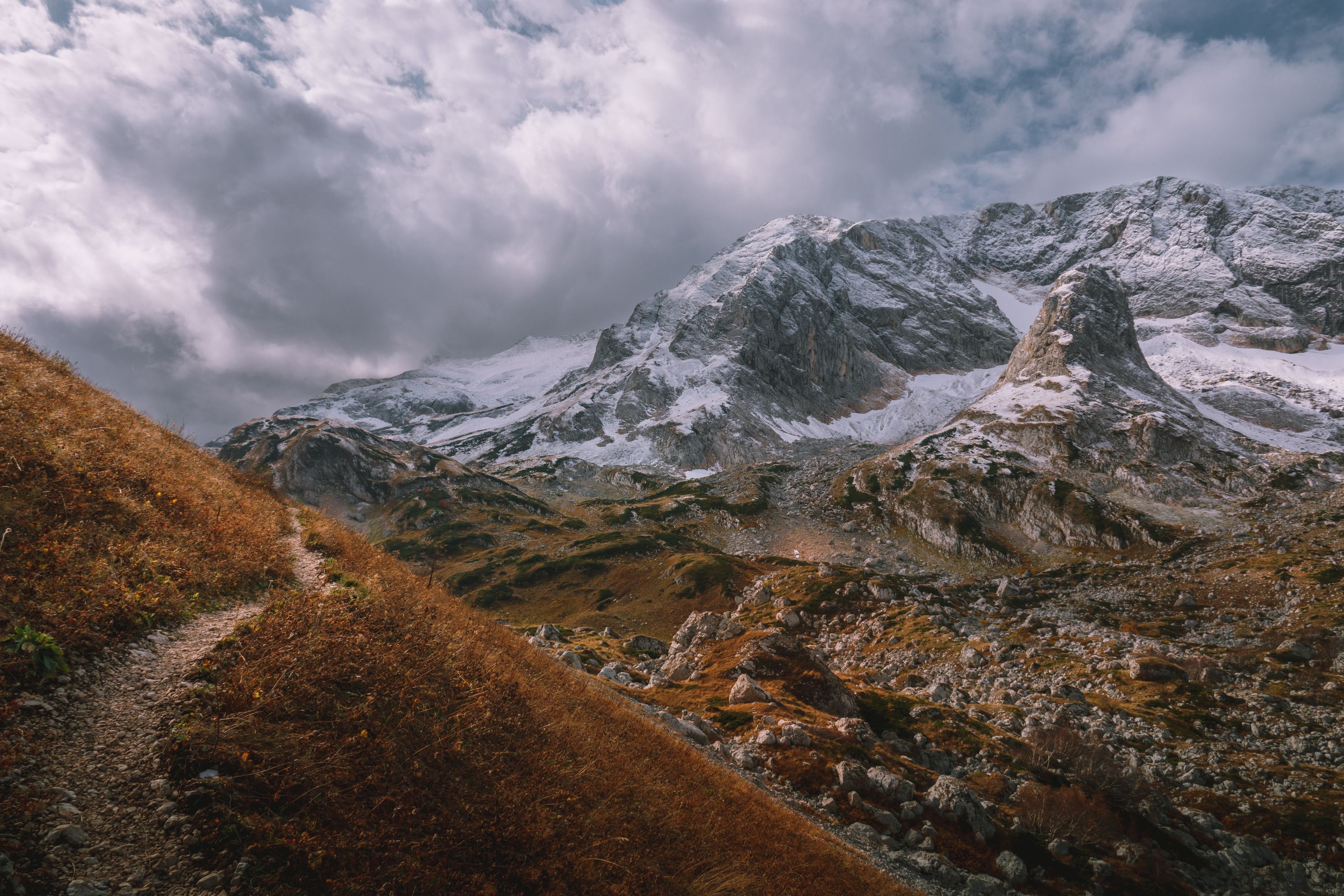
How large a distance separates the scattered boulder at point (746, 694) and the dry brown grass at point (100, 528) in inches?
1072

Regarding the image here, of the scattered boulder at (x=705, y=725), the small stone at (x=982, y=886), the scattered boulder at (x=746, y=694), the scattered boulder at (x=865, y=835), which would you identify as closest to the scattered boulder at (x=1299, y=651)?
the small stone at (x=982, y=886)

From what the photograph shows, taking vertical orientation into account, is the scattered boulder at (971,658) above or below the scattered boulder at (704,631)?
above

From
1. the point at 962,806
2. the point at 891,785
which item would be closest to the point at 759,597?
the point at 891,785

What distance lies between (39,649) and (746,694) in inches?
1281

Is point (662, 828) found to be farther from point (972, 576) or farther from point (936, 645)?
point (972, 576)

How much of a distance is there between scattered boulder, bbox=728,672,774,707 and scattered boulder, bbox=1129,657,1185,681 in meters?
41.1

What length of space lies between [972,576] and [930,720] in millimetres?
101260

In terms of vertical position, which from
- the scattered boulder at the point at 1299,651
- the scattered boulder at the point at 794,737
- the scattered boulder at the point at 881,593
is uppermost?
the scattered boulder at the point at 881,593

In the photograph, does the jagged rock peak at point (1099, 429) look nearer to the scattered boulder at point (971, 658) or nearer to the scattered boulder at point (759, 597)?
the scattered boulder at point (759, 597)

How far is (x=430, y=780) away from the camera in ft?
26.7

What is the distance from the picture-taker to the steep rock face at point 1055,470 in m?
135

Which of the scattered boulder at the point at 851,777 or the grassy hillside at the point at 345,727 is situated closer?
the grassy hillside at the point at 345,727

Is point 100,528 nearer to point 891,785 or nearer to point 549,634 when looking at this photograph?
point 891,785

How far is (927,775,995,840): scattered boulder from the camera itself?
2352 centimetres
